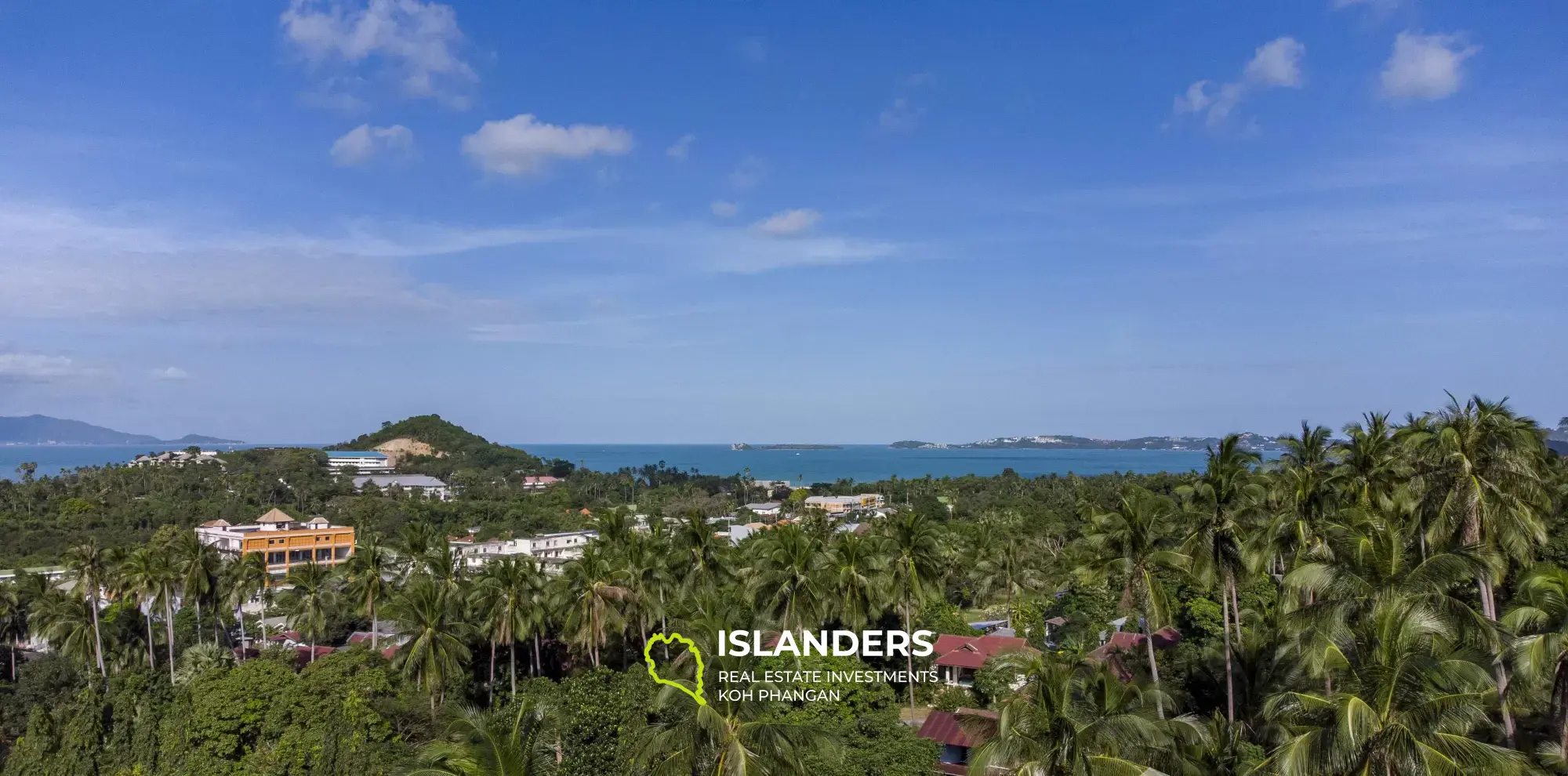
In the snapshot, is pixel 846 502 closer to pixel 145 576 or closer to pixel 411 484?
pixel 411 484

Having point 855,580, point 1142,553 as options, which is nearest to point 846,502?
point 855,580

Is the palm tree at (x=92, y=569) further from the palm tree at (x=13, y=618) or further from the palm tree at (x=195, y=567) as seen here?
the palm tree at (x=13, y=618)

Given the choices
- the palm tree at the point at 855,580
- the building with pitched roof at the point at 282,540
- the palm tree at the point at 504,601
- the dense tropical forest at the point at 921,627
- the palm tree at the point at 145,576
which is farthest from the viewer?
the building with pitched roof at the point at 282,540

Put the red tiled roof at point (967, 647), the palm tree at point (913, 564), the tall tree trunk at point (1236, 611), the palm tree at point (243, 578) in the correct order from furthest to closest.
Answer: the palm tree at point (243, 578), the red tiled roof at point (967, 647), the palm tree at point (913, 564), the tall tree trunk at point (1236, 611)

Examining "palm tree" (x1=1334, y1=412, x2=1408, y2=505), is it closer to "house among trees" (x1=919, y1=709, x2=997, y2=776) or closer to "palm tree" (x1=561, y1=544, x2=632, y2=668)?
"house among trees" (x1=919, y1=709, x2=997, y2=776)

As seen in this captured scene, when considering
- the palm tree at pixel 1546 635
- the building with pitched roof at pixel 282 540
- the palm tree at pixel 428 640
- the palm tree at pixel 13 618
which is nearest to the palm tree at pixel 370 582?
the palm tree at pixel 428 640

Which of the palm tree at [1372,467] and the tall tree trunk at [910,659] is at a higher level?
the palm tree at [1372,467]
